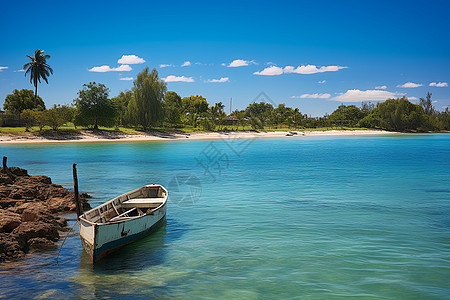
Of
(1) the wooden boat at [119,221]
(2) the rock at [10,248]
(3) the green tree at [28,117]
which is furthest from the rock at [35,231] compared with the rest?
(3) the green tree at [28,117]

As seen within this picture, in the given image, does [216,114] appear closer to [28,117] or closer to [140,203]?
[28,117]

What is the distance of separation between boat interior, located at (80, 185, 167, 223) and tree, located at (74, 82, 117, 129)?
73.0 meters

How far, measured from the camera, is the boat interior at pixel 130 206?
13631mm

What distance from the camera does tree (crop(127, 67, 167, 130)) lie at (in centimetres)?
9050

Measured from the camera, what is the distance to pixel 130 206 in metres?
15.7

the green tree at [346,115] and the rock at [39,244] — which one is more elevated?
the green tree at [346,115]

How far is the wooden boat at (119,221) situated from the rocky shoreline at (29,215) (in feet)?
6.69

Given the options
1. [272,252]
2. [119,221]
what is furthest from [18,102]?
[272,252]

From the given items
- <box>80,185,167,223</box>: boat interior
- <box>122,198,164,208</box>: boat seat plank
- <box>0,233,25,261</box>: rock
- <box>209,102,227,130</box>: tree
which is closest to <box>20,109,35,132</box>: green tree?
<box>209,102,227,130</box>: tree

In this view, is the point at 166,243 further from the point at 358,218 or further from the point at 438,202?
the point at 438,202

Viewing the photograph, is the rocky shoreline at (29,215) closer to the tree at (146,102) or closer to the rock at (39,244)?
the rock at (39,244)

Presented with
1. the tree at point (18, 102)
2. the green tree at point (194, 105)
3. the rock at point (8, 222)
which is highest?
the green tree at point (194, 105)

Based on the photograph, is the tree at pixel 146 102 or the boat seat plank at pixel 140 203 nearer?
the boat seat plank at pixel 140 203

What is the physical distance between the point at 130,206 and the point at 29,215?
3645 millimetres
